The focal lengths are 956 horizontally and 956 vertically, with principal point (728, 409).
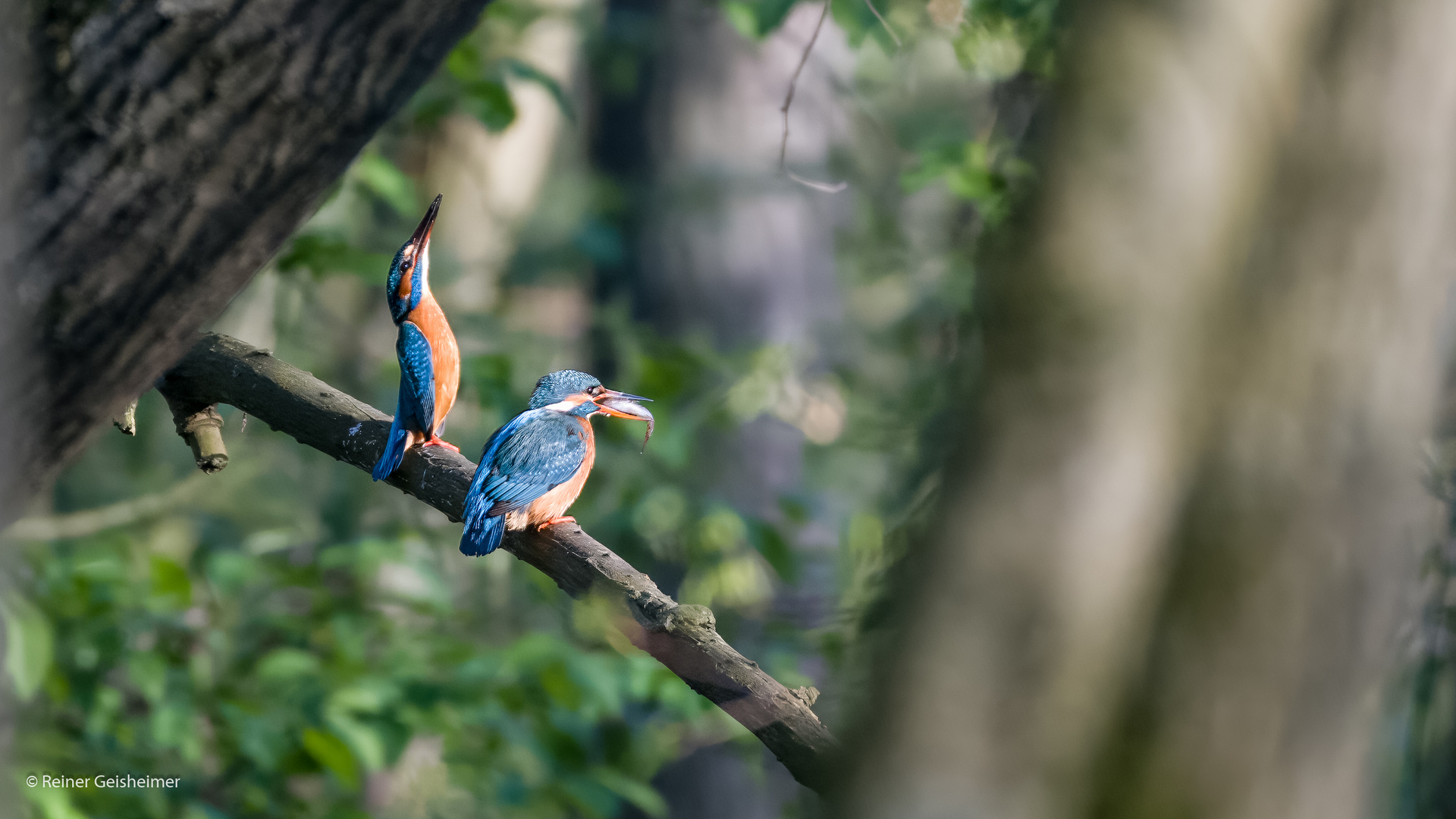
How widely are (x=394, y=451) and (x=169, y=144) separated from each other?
33 cm

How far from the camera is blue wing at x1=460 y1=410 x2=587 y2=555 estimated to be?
0.87 metres

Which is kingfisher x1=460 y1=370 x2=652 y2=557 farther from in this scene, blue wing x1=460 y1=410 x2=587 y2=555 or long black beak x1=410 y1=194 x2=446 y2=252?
long black beak x1=410 y1=194 x2=446 y2=252

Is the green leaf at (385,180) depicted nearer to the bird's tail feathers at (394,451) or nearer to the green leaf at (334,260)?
the green leaf at (334,260)

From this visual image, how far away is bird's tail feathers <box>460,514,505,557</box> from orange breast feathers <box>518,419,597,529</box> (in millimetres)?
18

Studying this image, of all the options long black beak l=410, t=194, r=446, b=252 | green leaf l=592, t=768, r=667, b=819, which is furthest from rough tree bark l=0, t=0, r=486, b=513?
green leaf l=592, t=768, r=667, b=819

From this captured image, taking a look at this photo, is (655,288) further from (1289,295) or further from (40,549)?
(1289,295)

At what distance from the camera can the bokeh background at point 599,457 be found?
1.78 m

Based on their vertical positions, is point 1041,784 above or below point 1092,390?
below

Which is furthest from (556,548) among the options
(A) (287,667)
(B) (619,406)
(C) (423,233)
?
Answer: (A) (287,667)

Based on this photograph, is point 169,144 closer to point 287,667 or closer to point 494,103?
point 494,103

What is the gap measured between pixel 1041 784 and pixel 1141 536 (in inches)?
4.8

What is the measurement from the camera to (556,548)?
917mm

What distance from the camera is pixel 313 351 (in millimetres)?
2836

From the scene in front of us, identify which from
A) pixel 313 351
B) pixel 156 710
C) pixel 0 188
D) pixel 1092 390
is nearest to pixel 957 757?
pixel 1092 390
